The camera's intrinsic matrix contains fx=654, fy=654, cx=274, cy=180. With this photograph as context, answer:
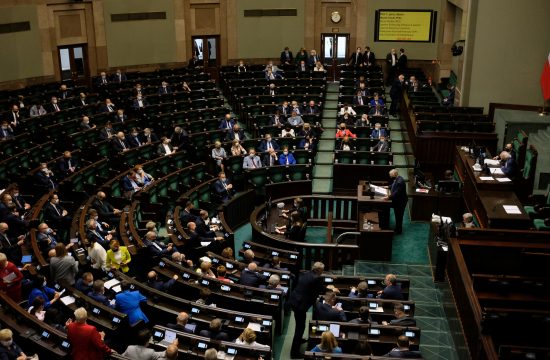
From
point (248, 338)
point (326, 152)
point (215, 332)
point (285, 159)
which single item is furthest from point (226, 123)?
point (248, 338)

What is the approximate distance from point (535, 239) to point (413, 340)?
3.27 meters

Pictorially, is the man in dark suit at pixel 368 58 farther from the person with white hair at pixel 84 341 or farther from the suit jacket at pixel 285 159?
the person with white hair at pixel 84 341

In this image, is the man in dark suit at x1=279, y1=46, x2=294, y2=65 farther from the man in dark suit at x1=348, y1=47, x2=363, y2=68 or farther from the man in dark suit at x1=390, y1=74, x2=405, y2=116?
the man in dark suit at x1=390, y1=74, x2=405, y2=116

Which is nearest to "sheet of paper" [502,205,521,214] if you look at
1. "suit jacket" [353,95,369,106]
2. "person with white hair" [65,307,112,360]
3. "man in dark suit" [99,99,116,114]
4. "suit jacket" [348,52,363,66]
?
"person with white hair" [65,307,112,360]

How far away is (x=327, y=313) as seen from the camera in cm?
842

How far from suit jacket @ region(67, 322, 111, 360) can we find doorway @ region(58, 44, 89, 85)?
606 inches

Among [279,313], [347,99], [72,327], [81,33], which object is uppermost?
[81,33]

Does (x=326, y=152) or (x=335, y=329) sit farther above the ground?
(x=326, y=152)

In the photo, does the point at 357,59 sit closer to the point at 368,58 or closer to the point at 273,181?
the point at 368,58

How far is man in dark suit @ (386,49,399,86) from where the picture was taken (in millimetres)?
22609

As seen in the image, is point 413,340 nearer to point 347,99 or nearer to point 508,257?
point 508,257

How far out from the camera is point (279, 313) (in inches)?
359

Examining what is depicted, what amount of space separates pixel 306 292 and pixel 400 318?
4.17ft

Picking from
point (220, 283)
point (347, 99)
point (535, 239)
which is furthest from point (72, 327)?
point (347, 99)
